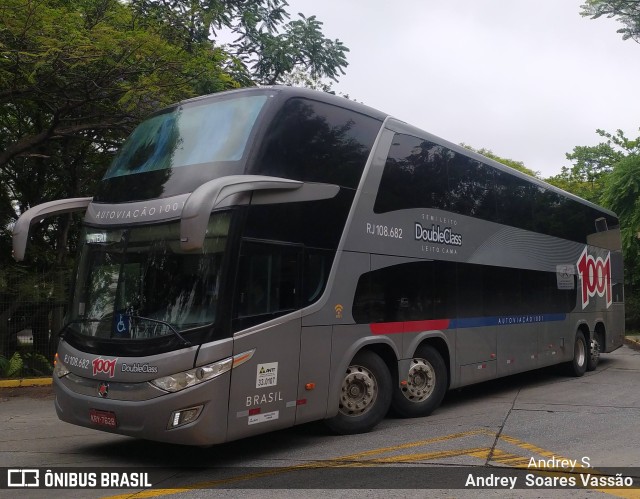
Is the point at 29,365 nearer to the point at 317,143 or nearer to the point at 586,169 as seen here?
the point at 317,143

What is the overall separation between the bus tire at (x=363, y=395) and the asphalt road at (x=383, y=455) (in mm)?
198

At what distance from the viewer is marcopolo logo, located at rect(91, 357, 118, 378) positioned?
684 cm

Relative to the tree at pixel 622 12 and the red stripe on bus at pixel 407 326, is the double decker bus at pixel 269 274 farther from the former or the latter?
the tree at pixel 622 12

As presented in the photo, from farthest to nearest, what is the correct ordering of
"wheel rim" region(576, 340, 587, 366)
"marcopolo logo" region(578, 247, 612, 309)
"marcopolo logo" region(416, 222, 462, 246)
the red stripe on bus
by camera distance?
"marcopolo logo" region(578, 247, 612, 309) → "wheel rim" region(576, 340, 587, 366) → "marcopolo logo" region(416, 222, 462, 246) → the red stripe on bus

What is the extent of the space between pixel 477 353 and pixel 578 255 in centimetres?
583

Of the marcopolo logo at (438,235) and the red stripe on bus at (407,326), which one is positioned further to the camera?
the marcopolo logo at (438,235)

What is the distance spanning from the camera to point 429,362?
10086 millimetres

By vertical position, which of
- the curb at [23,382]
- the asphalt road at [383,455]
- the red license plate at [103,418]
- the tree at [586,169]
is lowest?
the curb at [23,382]

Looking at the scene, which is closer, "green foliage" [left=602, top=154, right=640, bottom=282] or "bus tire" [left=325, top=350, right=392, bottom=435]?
"bus tire" [left=325, top=350, right=392, bottom=435]

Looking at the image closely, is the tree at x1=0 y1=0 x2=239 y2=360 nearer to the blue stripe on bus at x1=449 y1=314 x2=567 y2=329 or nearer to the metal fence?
the metal fence

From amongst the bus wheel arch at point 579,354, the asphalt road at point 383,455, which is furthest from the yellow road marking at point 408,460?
the bus wheel arch at point 579,354

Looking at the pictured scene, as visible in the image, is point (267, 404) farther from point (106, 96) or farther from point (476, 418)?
point (106, 96)

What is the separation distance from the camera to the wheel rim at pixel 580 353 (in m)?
→ 15.4

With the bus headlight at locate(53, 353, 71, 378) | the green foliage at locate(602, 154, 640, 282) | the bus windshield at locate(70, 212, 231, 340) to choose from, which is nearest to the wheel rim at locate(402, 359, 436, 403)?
the bus windshield at locate(70, 212, 231, 340)
